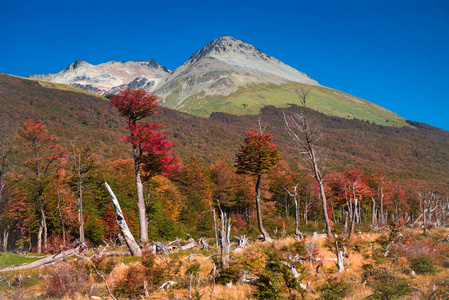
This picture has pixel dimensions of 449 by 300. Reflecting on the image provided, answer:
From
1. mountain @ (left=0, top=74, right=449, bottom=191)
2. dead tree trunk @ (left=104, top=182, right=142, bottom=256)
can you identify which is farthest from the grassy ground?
mountain @ (left=0, top=74, right=449, bottom=191)

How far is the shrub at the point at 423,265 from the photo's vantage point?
44.3 ft

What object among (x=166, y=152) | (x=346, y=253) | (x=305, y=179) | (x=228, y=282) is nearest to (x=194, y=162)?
(x=305, y=179)

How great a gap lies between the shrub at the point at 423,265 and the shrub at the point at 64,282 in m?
16.1

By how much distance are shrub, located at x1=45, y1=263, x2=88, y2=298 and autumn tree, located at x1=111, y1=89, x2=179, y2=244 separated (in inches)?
213

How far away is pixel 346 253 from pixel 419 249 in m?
4.33

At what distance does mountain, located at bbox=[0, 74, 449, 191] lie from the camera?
111500 mm

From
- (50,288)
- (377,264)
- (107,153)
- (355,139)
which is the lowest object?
(377,264)

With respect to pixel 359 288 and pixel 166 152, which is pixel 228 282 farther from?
pixel 166 152

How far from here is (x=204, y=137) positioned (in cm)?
14475

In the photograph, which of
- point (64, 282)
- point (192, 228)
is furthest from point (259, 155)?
point (192, 228)

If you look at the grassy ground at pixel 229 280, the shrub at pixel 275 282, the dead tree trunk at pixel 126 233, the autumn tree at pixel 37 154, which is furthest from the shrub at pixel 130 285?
the autumn tree at pixel 37 154

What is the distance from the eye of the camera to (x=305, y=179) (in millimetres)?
46469

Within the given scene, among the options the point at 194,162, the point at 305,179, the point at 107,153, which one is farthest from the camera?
the point at 107,153

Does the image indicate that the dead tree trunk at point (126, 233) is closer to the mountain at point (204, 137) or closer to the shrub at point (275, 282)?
the shrub at point (275, 282)
